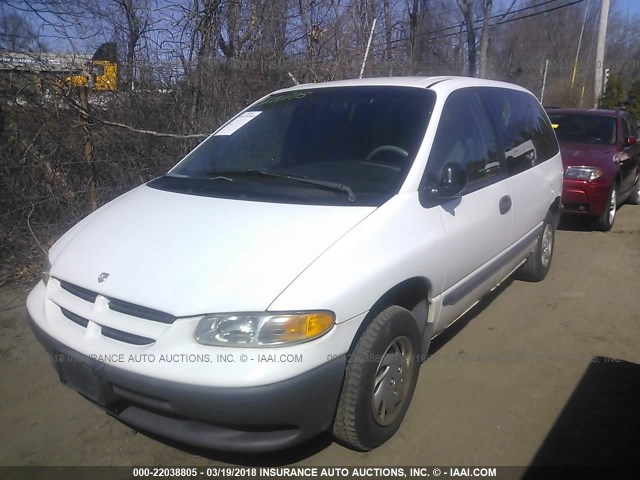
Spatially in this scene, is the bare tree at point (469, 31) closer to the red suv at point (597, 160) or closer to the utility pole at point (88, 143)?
the red suv at point (597, 160)

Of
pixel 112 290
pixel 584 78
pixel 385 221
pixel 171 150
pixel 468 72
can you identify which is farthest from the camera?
pixel 584 78

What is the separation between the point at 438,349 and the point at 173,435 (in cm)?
224

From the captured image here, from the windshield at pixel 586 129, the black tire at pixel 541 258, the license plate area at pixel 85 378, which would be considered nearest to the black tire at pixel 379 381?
the license plate area at pixel 85 378

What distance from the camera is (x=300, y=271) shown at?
245 cm

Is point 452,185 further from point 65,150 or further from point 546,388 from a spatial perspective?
point 65,150

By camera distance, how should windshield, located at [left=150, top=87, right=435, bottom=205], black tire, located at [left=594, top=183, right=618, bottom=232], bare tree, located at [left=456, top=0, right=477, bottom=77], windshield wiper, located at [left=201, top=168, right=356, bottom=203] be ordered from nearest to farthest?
1. windshield wiper, located at [left=201, top=168, right=356, bottom=203]
2. windshield, located at [left=150, top=87, right=435, bottom=205]
3. black tire, located at [left=594, top=183, right=618, bottom=232]
4. bare tree, located at [left=456, top=0, right=477, bottom=77]

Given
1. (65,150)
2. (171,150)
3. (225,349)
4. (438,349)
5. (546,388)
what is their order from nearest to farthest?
(225,349)
(546,388)
(438,349)
(65,150)
(171,150)

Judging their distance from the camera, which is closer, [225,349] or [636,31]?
[225,349]

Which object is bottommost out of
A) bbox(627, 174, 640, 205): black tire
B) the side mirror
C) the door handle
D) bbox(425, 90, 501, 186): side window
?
bbox(627, 174, 640, 205): black tire

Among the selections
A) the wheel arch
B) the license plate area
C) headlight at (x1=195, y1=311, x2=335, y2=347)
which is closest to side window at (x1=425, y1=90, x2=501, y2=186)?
the wheel arch

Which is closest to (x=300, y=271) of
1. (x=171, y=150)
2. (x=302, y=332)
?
(x=302, y=332)

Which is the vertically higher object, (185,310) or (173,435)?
(185,310)

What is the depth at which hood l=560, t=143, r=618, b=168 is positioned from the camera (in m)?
7.35

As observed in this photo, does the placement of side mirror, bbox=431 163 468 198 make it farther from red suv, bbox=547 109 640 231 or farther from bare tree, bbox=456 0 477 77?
bare tree, bbox=456 0 477 77
